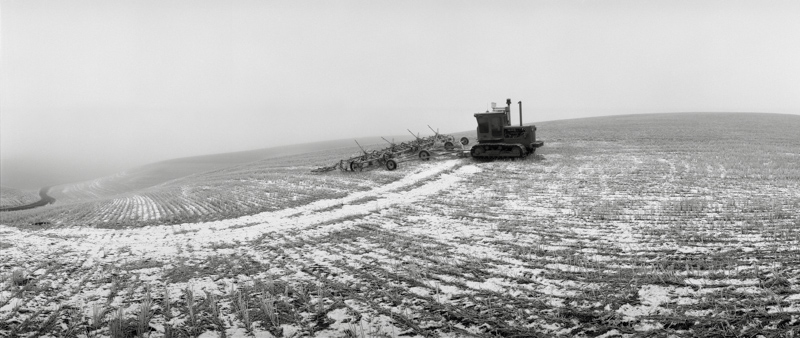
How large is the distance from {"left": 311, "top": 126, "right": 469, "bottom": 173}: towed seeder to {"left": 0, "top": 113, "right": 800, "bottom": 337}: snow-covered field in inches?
319

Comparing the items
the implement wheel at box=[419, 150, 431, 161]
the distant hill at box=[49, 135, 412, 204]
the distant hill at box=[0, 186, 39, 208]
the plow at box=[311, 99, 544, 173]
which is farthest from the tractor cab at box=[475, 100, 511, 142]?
the distant hill at box=[0, 186, 39, 208]

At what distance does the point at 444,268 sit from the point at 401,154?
1932cm

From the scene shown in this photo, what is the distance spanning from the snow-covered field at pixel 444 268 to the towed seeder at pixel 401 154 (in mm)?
8109

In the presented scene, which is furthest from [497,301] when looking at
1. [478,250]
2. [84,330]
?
[84,330]

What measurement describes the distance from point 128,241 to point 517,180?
14.3m

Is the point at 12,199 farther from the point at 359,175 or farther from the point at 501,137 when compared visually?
the point at 501,137

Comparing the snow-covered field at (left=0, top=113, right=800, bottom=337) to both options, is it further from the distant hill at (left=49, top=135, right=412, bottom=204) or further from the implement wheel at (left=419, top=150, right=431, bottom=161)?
the distant hill at (left=49, top=135, right=412, bottom=204)


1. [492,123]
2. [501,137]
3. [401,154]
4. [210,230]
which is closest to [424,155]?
[401,154]

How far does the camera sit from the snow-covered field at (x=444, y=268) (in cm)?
599

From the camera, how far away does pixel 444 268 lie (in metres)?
7.97

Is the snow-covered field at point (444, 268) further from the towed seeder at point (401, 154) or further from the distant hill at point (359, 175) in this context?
the towed seeder at point (401, 154)

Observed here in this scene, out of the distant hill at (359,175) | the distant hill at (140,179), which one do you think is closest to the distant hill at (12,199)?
the distant hill at (140,179)

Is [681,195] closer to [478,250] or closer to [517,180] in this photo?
[517,180]

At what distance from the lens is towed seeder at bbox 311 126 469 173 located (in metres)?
23.9
